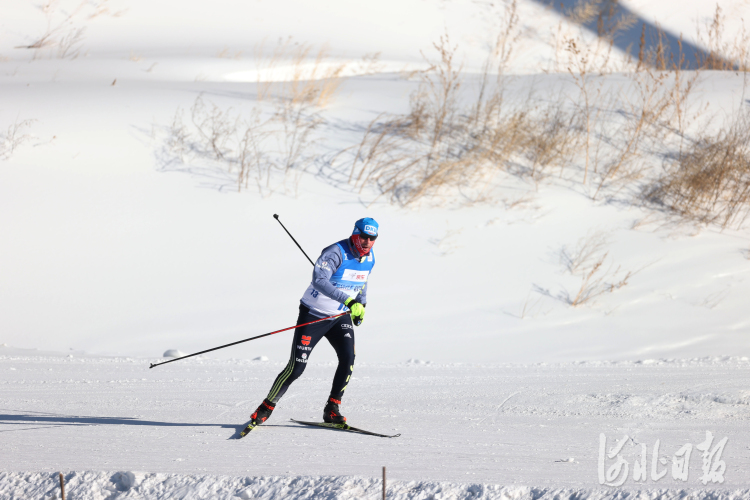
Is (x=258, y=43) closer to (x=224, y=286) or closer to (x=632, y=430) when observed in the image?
(x=224, y=286)

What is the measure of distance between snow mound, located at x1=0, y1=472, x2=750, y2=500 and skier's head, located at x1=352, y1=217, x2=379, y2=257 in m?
1.79

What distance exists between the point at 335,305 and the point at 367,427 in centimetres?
118

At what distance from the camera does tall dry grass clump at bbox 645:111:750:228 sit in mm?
10836

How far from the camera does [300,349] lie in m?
5.27

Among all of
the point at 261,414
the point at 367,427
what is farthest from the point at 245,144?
the point at 367,427

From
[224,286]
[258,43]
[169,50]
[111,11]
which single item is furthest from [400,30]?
[224,286]

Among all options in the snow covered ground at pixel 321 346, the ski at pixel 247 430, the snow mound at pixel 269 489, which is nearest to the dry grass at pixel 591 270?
the snow covered ground at pixel 321 346

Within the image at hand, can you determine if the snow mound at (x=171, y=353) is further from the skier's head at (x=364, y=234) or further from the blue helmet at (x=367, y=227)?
the blue helmet at (x=367, y=227)

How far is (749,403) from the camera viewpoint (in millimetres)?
5828

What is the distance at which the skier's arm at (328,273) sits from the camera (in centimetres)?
501

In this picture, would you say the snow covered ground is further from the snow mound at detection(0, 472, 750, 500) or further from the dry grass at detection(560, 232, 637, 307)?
the dry grass at detection(560, 232, 637, 307)

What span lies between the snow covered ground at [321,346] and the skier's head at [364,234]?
1.62 m

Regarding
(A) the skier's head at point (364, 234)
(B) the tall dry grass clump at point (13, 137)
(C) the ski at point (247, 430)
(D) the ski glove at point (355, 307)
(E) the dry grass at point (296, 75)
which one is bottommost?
(C) the ski at point (247, 430)

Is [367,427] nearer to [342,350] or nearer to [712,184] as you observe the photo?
[342,350]
